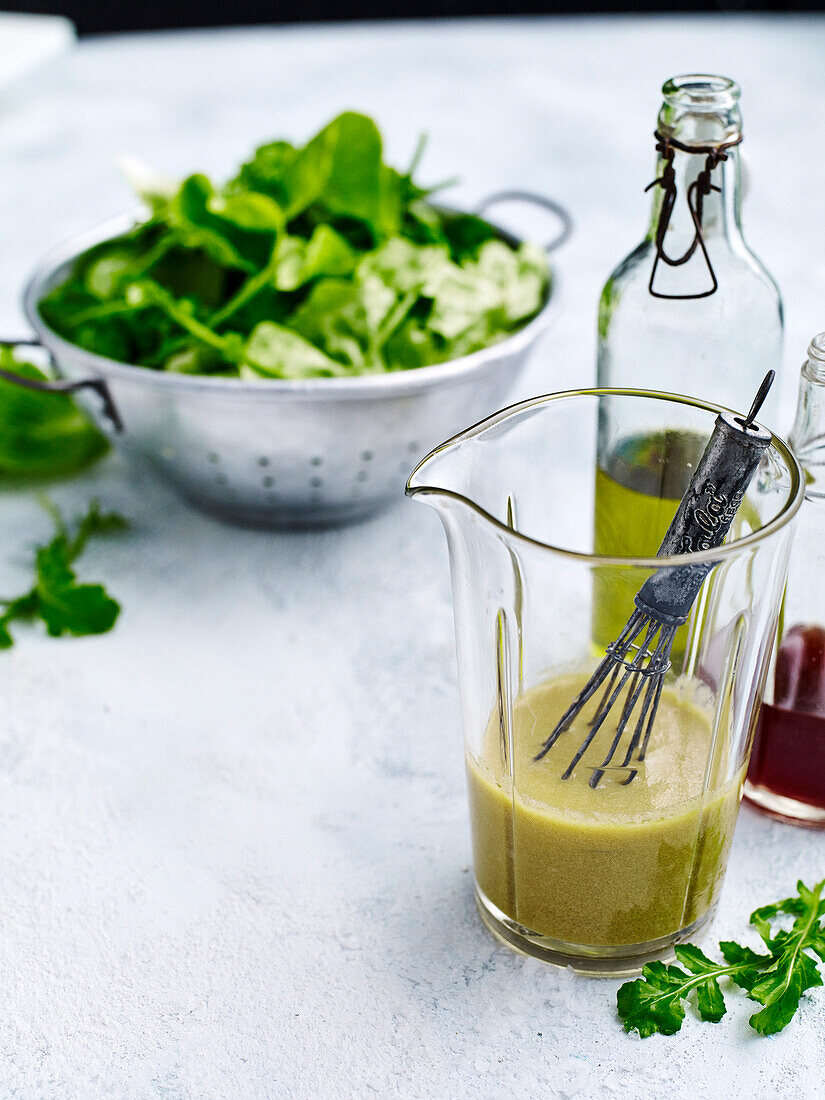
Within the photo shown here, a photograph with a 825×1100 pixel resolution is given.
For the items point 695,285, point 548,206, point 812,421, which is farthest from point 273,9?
point 812,421

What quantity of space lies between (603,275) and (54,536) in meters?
0.64

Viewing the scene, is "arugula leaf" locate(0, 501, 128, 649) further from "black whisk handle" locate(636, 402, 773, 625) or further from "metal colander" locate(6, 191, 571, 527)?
"black whisk handle" locate(636, 402, 773, 625)

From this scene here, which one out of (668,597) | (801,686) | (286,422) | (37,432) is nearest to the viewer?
(668,597)

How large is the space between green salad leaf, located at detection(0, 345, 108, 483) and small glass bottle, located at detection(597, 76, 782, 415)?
0.47 meters

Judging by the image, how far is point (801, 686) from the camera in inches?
22.8

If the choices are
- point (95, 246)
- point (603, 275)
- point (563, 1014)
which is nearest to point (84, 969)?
point (563, 1014)

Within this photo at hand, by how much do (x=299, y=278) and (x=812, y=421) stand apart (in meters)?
0.40

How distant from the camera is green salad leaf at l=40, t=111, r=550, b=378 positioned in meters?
0.79

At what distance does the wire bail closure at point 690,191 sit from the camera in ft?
1.85

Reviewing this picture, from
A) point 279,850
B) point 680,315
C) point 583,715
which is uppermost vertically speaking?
point 680,315

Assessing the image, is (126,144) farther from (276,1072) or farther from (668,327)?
(276,1072)

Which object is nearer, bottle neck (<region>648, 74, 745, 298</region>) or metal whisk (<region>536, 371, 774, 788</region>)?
metal whisk (<region>536, 371, 774, 788</region>)

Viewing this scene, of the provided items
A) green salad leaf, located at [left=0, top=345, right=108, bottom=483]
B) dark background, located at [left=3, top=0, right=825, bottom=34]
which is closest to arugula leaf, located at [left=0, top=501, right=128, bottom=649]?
green salad leaf, located at [left=0, top=345, right=108, bottom=483]

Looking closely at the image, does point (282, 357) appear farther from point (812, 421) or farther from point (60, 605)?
point (812, 421)
